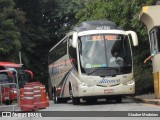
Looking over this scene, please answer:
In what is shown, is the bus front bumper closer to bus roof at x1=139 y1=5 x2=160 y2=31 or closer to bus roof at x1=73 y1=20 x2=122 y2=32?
bus roof at x1=73 y1=20 x2=122 y2=32

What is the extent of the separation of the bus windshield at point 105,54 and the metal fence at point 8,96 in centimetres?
338

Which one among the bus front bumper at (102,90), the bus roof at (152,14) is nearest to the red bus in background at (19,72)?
the bus front bumper at (102,90)

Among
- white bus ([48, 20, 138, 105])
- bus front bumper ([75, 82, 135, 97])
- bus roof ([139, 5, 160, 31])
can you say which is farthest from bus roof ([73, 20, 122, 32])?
bus front bumper ([75, 82, 135, 97])

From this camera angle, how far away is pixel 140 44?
98.6ft

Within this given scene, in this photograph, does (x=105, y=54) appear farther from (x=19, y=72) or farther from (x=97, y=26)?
(x=19, y=72)

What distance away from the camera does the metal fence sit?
18062 mm

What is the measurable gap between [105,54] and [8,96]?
15.4ft

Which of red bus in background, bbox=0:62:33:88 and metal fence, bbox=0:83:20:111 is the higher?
red bus in background, bbox=0:62:33:88

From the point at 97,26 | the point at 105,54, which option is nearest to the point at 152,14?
the point at 97,26

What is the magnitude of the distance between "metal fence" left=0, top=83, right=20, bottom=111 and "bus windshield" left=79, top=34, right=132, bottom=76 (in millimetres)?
3378

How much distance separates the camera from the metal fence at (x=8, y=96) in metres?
18.1

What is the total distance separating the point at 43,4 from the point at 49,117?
36.0m

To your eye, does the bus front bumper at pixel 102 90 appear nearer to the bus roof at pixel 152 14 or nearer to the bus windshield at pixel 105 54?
the bus windshield at pixel 105 54

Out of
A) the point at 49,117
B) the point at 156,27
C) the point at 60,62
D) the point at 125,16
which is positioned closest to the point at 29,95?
the point at 49,117
